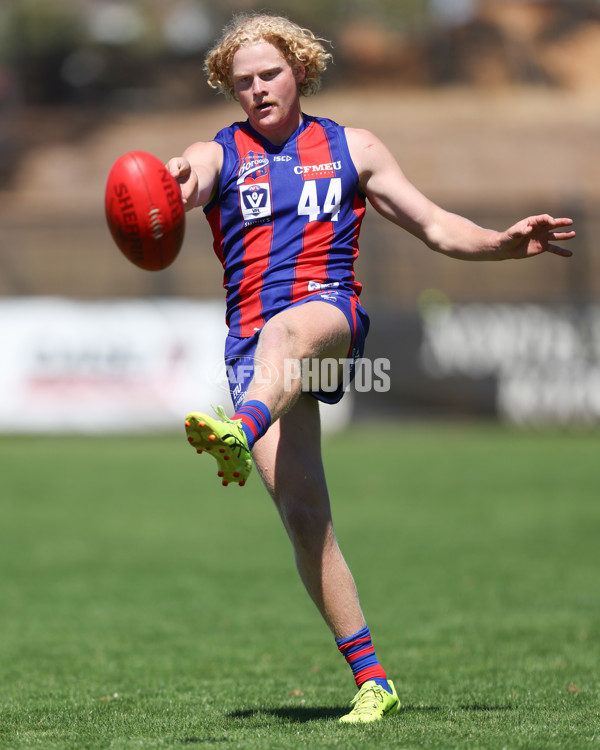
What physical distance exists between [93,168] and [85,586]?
79.6 feet

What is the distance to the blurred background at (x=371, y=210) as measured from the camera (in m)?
15.3

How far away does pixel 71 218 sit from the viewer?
21578mm

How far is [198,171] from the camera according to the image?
3.70 metres

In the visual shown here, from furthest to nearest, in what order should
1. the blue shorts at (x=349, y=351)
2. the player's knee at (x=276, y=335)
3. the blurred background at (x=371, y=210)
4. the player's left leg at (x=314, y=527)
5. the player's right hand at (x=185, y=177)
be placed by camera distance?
1. the blurred background at (x=371, y=210)
2. the player's left leg at (x=314, y=527)
3. the blue shorts at (x=349, y=351)
4. the player's right hand at (x=185, y=177)
5. the player's knee at (x=276, y=335)

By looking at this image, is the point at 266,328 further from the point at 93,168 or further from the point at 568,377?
the point at 93,168

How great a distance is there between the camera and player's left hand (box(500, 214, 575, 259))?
3625mm

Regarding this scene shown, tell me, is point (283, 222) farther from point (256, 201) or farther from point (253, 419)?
point (253, 419)

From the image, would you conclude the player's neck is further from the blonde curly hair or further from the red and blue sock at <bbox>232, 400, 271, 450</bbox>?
the red and blue sock at <bbox>232, 400, 271, 450</bbox>

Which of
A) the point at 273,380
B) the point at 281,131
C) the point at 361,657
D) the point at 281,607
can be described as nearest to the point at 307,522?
the point at 361,657

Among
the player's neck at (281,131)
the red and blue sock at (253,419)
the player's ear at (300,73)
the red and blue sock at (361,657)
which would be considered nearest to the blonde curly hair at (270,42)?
the player's ear at (300,73)

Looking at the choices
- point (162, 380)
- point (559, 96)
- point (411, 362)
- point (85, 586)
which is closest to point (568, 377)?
point (411, 362)

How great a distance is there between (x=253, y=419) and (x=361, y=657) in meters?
1.11

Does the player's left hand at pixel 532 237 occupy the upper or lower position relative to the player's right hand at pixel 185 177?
lower

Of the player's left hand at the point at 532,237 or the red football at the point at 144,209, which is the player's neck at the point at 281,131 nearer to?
the red football at the point at 144,209
